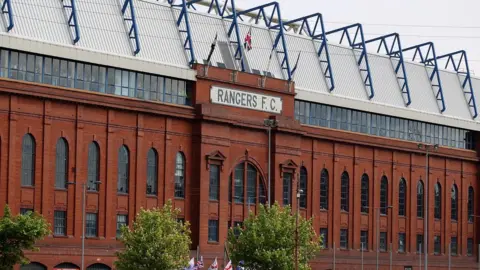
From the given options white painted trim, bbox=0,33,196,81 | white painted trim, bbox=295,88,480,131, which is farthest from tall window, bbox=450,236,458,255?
white painted trim, bbox=0,33,196,81

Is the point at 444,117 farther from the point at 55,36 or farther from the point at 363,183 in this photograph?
the point at 55,36

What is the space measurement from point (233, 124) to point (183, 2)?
1133cm

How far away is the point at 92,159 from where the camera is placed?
325ft

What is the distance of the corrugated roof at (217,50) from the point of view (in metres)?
98.2

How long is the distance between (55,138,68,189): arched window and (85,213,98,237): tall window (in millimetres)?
3604

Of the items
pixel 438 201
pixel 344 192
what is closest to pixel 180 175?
pixel 344 192

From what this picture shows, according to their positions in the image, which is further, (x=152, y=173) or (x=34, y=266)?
(x=152, y=173)

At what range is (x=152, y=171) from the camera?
4122 inches

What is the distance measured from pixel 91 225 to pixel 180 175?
1116cm

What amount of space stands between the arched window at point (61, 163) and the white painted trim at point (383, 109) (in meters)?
28.8

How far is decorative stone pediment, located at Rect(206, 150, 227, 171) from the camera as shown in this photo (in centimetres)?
10831

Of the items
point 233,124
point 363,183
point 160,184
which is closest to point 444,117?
point 363,183

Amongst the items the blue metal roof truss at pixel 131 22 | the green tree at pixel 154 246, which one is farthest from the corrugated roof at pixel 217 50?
the green tree at pixel 154 246

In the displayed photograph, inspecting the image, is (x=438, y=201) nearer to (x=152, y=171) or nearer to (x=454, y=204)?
(x=454, y=204)
